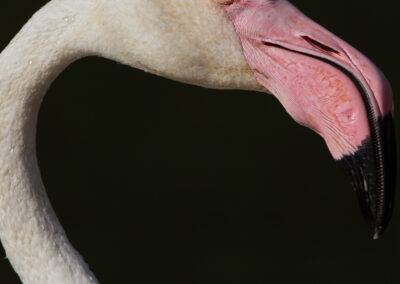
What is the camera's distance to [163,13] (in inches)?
73.2

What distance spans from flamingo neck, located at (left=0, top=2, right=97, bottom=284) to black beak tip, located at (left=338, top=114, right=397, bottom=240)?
2.41 ft

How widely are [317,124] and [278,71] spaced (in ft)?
0.54

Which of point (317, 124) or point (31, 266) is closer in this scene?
point (317, 124)

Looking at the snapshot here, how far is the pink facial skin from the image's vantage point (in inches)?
67.8

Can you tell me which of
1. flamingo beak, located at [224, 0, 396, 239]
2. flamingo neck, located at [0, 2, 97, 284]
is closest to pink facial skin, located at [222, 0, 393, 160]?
flamingo beak, located at [224, 0, 396, 239]

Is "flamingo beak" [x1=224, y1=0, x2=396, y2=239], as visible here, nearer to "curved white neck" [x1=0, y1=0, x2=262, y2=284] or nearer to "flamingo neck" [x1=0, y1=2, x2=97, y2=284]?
"curved white neck" [x1=0, y1=0, x2=262, y2=284]

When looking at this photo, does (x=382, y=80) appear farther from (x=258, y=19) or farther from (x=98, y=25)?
(x=98, y=25)

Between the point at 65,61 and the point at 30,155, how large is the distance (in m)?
0.28

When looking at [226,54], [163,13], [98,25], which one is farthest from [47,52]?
[226,54]

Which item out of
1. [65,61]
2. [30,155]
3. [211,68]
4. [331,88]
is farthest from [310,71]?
[30,155]

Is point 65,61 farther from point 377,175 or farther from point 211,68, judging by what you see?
point 377,175

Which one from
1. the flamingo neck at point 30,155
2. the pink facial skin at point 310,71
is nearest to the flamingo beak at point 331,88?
the pink facial skin at point 310,71

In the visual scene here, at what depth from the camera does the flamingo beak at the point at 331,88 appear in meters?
1.71

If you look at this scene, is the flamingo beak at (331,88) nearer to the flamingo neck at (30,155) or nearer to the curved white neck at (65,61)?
the curved white neck at (65,61)
